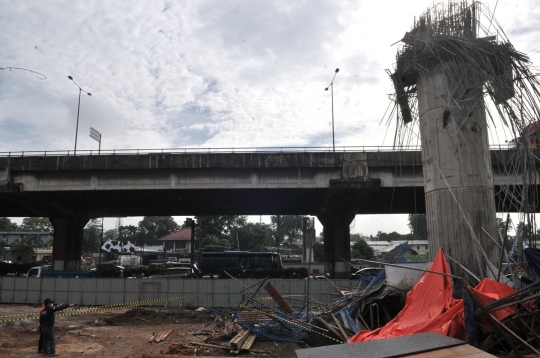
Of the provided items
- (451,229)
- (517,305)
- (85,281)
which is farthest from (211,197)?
(517,305)

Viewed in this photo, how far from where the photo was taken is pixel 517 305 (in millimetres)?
6918

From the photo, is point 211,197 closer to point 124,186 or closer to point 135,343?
point 124,186

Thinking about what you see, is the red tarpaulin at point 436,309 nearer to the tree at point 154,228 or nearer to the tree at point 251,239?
the tree at point 251,239

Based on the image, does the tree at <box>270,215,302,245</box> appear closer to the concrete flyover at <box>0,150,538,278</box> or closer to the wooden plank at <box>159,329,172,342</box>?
the concrete flyover at <box>0,150,538,278</box>

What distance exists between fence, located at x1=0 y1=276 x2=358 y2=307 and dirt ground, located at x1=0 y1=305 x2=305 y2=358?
1.05 meters

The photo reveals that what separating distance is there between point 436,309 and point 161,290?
1585 cm

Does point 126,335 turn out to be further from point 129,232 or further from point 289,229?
point 289,229

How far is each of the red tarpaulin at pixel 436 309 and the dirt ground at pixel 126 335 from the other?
4035 mm

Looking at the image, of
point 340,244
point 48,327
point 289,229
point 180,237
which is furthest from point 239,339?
point 289,229

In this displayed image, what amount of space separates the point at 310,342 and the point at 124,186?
1886 cm

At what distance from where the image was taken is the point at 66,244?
3419cm

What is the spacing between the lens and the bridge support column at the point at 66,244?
3384 cm

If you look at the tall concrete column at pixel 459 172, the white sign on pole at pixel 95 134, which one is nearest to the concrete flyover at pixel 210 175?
the white sign on pole at pixel 95 134

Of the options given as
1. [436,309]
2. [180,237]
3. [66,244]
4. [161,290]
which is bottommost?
[161,290]
